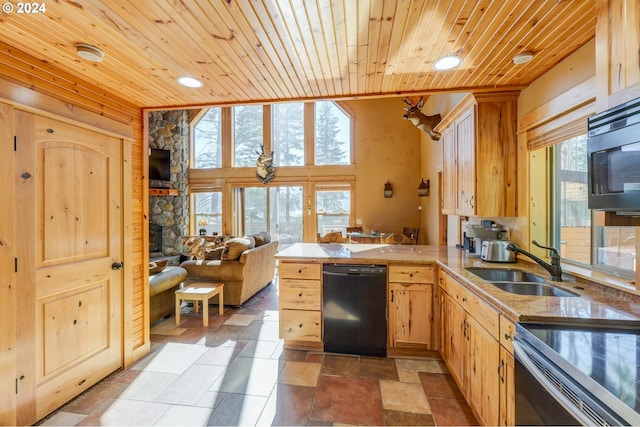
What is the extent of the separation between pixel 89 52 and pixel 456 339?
331 centimetres

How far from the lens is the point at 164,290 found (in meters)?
3.48

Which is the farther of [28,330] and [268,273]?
[268,273]

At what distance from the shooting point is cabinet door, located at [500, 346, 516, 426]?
1.38 metres

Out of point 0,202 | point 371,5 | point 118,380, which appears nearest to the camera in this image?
point 371,5

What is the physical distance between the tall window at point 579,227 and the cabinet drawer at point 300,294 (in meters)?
2.12

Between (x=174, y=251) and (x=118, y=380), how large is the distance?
5.40 m

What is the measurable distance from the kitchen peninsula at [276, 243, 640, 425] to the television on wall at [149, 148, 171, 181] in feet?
17.4

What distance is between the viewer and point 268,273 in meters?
5.06

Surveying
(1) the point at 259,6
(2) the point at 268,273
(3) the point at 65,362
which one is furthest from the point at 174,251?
(1) the point at 259,6

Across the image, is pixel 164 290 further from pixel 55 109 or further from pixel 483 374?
pixel 483 374

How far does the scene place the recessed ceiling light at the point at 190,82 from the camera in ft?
7.48

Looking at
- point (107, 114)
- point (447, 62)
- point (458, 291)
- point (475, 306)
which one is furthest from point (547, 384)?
point (107, 114)

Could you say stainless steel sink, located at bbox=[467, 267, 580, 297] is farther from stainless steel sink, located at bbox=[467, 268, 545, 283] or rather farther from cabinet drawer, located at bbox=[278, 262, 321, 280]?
cabinet drawer, located at bbox=[278, 262, 321, 280]

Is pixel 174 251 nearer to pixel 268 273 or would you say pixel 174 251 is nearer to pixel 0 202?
pixel 268 273
